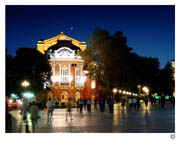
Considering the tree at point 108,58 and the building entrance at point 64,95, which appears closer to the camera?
the tree at point 108,58

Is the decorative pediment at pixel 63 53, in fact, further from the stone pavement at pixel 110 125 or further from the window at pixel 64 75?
the stone pavement at pixel 110 125

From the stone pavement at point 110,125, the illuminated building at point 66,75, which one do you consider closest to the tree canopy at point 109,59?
the illuminated building at point 66,75

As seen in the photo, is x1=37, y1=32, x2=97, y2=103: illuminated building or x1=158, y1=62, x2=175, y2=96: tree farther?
x1=158, y1=62, x2=175, y2=96: tree

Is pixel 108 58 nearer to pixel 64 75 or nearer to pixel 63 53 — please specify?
pixel 64 75

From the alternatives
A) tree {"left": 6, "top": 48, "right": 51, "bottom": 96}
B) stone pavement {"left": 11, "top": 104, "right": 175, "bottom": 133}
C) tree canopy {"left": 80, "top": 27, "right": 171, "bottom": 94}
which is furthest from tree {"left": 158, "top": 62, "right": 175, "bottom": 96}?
stone pavement {"left": 11, "top": 104, "right": 175, "bottom": 133}

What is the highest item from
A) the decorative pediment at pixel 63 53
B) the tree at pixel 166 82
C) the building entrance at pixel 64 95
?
the decorative pediment at pixel 63 53

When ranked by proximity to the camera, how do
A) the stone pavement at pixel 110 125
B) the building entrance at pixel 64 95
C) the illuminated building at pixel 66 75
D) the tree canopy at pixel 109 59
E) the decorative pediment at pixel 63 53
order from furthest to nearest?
the decorative pediment at pixel 63 53, the building entrance at pixel 64 95, the illuminated building at pixel 66 75, the tree canopy at pixel 109 59, the stone pavement at pixel 110 125

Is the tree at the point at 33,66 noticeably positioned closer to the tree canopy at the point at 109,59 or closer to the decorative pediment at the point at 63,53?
the tree canopy at the point at 109,59

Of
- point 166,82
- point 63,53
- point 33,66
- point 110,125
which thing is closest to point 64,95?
point 63,53

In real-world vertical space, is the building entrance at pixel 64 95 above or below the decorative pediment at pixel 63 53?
below

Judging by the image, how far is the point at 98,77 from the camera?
5412cm

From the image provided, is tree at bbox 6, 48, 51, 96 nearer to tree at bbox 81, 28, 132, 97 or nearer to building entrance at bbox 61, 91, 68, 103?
tree at bbox 81, 28, 132, 97

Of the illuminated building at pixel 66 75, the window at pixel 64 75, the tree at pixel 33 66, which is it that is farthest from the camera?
the window at pixel 64 75
